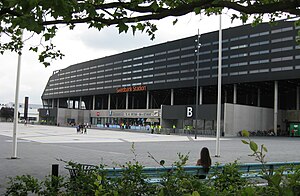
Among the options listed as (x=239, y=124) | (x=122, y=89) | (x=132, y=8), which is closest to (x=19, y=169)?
(x=132, y=8)

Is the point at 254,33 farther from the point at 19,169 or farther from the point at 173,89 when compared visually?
the point at 19,169

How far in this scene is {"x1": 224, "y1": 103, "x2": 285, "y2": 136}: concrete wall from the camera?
56.2 metres

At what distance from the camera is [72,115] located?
103 metres

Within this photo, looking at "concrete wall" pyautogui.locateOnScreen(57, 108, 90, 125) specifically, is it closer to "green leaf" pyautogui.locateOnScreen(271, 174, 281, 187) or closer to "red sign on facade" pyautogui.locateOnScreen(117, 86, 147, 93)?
"red sign on facade" pyautogui.locateOnScreen(117, 86, 147, 93)

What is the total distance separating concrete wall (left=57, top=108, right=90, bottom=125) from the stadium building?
0.94 ft

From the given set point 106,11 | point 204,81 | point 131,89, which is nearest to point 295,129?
point 204,81

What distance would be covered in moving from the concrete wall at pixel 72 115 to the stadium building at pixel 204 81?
11.3 inches

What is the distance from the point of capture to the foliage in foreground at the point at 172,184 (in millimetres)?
2564

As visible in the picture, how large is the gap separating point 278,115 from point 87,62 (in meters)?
58.7

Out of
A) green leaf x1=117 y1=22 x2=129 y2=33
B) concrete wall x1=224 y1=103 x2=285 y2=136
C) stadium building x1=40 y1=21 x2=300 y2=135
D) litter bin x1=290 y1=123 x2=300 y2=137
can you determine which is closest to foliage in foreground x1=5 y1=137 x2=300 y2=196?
green leaf x1=117 y1=22 x2=129 y2=33

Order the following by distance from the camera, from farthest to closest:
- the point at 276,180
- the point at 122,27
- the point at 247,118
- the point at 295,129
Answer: the point at 295,129 → the point at 247,118 → the point at 122,27 → the point at 276,180

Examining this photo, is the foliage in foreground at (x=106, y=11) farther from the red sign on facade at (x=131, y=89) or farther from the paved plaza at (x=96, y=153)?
the red sign on facade at (x=131, y=89)

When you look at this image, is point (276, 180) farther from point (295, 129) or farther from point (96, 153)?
point (295, 129)

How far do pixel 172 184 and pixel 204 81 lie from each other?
6570cm
